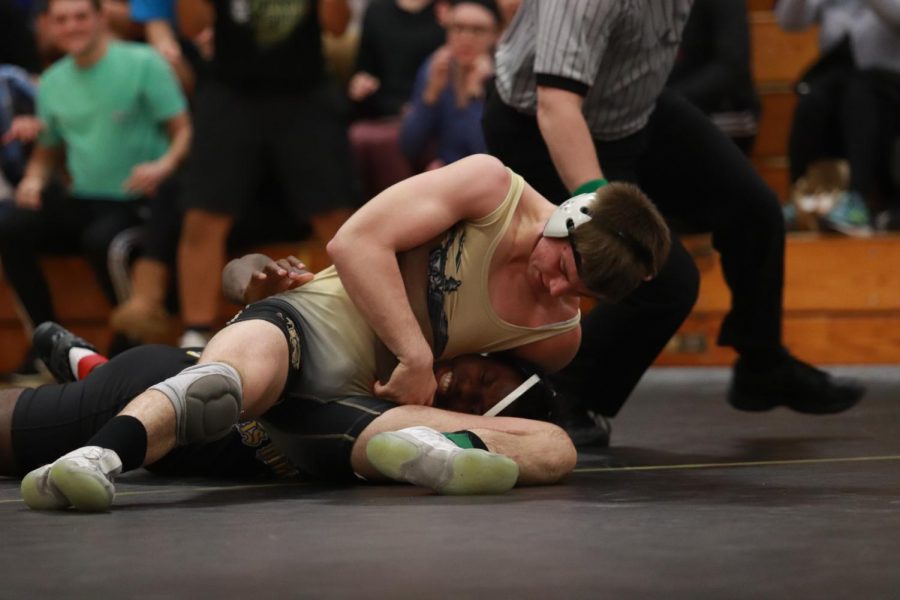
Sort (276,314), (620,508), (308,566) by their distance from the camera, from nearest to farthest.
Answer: (308,566) < (620,508) < (276,314)

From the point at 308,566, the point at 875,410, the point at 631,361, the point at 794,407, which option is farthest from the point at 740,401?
the point at 308,566

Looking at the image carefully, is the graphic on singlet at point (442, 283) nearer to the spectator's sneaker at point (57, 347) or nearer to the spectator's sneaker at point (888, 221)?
the spectator's sneaker at point (57, 347)

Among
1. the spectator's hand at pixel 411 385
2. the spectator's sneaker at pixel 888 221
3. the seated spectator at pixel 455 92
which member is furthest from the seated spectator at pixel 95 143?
the spectator's hand at pixel 411 385

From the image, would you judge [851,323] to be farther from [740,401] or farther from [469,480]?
[469,480]

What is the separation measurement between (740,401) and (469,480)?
140 cm

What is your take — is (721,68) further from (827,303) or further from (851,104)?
(827,303)

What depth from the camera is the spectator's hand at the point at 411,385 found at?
2975 mm

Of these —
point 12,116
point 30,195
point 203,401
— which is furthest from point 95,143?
point 203,401

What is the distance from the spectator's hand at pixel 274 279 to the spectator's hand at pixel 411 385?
32cm

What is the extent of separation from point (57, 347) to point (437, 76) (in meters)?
2.76

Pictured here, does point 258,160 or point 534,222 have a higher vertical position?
point 534,222

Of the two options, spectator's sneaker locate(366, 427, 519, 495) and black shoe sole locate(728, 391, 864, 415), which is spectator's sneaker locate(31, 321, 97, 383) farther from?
black shoe sole locate(728, 391, 864, 415)

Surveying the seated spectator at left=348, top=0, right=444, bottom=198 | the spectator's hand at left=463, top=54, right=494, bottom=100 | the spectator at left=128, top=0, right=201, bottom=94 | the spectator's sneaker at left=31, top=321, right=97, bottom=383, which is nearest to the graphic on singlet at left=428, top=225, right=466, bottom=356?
the spectator's sneaker at left=31, top=321, right=97, bottom=383

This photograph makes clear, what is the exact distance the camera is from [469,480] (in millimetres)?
2816
